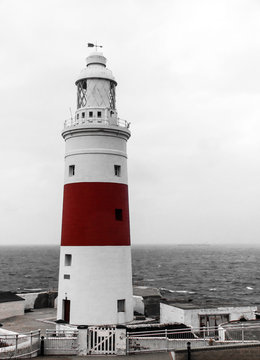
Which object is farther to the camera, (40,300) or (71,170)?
(40,300)

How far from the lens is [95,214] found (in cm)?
2273

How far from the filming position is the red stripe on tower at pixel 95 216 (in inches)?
891

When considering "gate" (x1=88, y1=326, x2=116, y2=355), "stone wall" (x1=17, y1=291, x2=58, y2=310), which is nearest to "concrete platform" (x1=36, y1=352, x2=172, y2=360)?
"gate" (x1=88, y1=326, x2=116, y2=355)

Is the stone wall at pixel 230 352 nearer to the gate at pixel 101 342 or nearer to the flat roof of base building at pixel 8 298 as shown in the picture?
the gate at pixel 101 342

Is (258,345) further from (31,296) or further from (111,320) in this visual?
(31,296)

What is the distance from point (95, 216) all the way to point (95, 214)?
11cm

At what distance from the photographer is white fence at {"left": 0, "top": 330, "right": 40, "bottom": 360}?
1639cm

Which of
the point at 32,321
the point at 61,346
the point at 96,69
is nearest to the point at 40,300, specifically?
the point at 32,321

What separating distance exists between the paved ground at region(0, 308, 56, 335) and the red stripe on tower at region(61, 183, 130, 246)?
5.06m

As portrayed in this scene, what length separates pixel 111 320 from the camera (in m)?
22.2

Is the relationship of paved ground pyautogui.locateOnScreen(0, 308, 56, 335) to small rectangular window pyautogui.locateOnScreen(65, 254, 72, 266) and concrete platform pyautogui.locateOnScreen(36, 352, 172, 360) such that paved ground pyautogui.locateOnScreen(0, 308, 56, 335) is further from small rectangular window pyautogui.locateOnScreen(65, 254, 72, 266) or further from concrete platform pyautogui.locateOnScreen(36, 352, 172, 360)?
concrete platform pyautogui.locateOnScreen(36, 352, 172, 360)

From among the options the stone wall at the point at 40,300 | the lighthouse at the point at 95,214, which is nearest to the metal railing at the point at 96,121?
the lighthouse at the point at 95,214

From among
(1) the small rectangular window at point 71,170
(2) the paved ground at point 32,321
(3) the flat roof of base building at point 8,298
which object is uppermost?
(1) the small rectangular window at point 71,170

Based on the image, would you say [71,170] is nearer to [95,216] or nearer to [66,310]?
[95,216]
